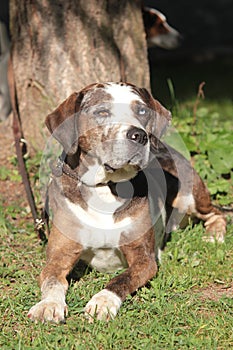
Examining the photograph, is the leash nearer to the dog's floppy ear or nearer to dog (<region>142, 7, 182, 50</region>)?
the dog's floppy ear

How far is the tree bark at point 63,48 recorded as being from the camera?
5414 millimetres

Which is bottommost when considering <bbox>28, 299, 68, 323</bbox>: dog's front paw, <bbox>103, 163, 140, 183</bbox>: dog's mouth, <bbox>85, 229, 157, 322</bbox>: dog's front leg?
<bbox>85, 229, 157, 322</bbox>: dog's front leg

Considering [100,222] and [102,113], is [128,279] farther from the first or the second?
[102,113]

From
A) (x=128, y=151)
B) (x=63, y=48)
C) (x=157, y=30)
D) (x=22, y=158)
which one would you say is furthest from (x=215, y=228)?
(x=157, y=30)

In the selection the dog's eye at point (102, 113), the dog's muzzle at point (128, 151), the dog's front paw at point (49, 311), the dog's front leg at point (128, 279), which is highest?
the dog's eye at point (102, 113)

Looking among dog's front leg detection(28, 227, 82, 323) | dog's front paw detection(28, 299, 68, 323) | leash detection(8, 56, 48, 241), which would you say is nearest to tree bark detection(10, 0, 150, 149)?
leash detection(8, 56, 48, 241)

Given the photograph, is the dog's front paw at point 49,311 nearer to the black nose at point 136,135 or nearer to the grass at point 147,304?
the grass at point 147,304

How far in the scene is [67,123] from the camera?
393 centimetres

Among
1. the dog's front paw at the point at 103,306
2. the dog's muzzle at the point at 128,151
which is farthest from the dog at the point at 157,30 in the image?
the dog's front paw at the point at 103,306

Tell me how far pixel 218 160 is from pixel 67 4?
5.94 feet

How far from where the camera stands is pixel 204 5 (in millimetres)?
12039

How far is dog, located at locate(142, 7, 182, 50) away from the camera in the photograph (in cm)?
624

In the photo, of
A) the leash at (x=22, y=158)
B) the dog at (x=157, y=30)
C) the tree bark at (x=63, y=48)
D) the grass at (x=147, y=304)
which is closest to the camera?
the grass at (x=147, y=304)

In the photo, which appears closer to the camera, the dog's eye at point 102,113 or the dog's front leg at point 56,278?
the dog's front leg at point 56,278
